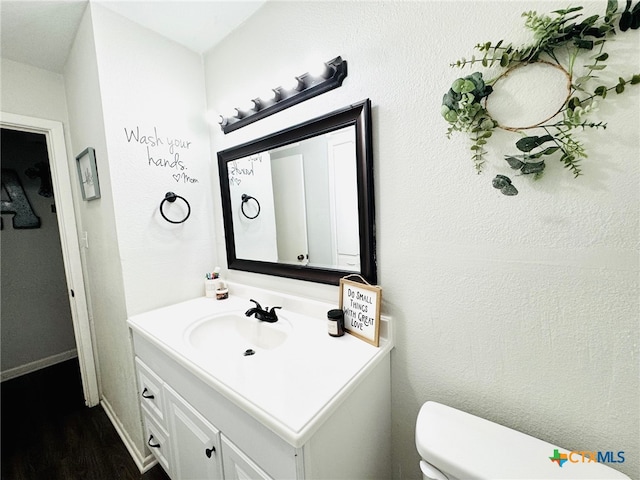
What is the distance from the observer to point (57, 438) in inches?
61.4

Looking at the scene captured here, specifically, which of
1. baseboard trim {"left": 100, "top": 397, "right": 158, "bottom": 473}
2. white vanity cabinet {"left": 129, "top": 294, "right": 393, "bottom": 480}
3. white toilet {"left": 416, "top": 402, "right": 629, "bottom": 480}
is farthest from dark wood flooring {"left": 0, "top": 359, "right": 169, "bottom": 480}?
white toilet {"left": 416, "top": 402, "right": 629, "bottom": 480}

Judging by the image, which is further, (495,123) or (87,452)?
(87,452)

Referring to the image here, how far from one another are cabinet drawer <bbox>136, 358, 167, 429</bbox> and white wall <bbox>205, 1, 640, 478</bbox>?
2.94 ft

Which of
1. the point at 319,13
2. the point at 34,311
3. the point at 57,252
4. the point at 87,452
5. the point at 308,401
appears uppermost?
the point at 319,13

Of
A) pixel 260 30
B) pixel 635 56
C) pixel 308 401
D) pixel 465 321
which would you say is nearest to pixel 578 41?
pixel 635 56

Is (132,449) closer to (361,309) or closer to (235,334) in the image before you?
(235,334)

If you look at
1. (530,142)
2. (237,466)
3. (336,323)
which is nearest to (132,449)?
(237,466)

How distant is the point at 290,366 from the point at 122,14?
1.77m

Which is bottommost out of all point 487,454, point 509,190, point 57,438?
point 57,438

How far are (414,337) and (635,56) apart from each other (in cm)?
91

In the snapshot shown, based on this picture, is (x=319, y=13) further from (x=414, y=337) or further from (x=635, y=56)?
(x=414, y=337)

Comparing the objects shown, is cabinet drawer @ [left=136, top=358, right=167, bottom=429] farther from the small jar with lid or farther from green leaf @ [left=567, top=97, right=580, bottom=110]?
green leaf @ [left=567, top=97, right=580, bottom=110]

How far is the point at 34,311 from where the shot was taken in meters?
2.29

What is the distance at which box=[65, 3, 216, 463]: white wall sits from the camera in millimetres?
1225
